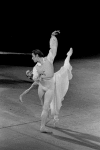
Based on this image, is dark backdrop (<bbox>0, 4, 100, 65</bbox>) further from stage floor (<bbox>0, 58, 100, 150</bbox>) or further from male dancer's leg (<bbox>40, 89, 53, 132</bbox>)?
male dancer's leg (<bbox>40, 89, 53, 132</bbox>)

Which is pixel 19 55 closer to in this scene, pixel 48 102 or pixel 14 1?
pixel 14 1

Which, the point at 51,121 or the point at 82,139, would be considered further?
the point at 51,121

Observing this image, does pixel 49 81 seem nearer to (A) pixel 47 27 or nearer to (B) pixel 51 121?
(B) pixel 51 121

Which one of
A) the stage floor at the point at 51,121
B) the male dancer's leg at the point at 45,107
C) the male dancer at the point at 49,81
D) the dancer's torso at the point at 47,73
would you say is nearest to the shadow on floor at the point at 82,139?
the stage floor at the point at 51,121

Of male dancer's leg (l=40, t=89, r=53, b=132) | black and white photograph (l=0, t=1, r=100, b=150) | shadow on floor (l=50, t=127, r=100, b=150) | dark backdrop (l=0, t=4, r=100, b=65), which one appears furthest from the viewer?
dark backdrop (l=0, t=4, r=100, b=65)

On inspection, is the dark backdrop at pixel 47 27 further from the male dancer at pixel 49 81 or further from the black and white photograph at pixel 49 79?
the male dancer at pixel 49 81

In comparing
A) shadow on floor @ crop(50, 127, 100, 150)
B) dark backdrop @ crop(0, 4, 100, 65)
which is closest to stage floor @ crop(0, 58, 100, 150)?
shadow on floor @ crop(50, 127, 100, 150)

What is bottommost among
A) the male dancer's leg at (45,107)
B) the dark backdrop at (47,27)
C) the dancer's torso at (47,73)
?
the dark backdrop at (47,27)

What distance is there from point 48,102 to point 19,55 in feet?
37.8

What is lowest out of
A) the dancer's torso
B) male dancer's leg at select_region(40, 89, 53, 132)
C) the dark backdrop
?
the dark backdrop

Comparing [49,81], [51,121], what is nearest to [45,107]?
[49,81]

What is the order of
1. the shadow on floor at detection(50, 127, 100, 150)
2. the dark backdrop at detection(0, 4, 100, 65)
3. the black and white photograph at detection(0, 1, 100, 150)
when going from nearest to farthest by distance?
the shadow on floor at detection(50, 127, 100, 150) → the black and white photograph at detection(0, 1, 100, 150) → the dark backdrop at detection(0, 4, 100, 65)

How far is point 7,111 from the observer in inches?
403

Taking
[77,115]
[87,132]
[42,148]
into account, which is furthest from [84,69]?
[42,148]
